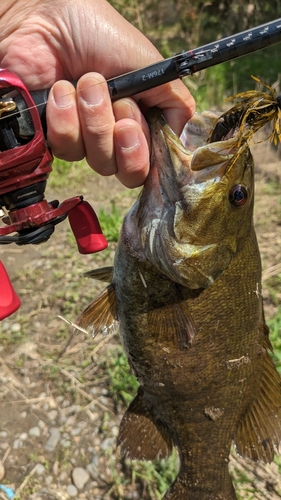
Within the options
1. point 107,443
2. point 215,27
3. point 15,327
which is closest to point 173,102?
point 107,443

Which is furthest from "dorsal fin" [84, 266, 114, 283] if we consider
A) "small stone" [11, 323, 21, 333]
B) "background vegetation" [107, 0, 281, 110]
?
"background vegetation" [107, 0, 281, 110]

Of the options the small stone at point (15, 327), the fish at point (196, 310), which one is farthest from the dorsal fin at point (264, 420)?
the small stone at point (15, 327)

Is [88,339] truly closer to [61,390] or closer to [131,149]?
[61,390]

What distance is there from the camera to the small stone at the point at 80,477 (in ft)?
8.95

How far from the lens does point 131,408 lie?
7.34 ft

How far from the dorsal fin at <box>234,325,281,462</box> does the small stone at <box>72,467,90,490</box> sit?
1.09 metres

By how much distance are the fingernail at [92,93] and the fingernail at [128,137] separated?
13 cm

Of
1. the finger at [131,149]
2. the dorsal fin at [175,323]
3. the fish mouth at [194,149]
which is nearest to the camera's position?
the fish mouth at [194,149]

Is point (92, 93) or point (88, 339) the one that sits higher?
point (92, 93)

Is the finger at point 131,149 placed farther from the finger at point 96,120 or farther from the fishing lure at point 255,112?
the fishing lure at point 255,112

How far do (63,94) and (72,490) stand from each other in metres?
2.20

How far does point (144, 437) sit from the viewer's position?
2211mm

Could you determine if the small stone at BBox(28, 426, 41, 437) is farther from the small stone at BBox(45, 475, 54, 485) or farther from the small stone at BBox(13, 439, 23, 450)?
the small stone at BBox(45, 475, 54, 485)

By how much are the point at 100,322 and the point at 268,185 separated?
4.23 metres
